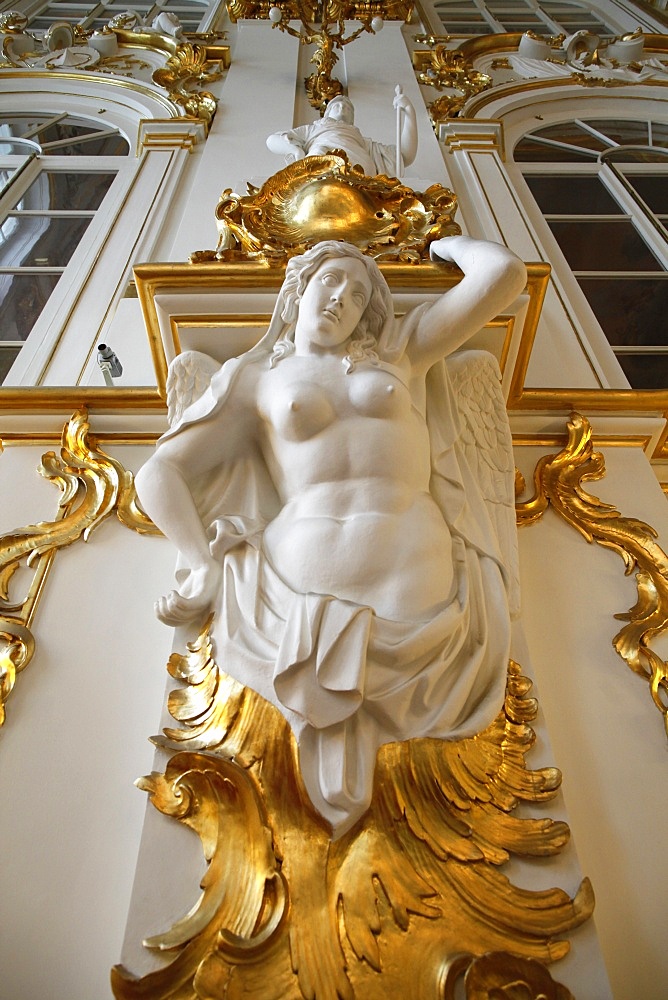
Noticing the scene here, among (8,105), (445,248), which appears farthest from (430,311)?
(8,105)

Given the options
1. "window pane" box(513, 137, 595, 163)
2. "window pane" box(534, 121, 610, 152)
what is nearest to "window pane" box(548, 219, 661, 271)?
"window pane" box(513, 137, 595, 163)

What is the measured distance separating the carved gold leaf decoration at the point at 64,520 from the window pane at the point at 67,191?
2.56 meters

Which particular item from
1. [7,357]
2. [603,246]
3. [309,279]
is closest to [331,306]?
[309,279]

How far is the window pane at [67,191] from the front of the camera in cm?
503

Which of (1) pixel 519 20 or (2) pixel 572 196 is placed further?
(1) pixel 519 20

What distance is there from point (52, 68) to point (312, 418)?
5.91 m

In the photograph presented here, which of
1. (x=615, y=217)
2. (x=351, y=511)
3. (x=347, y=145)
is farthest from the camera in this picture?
(x=615, y=217)

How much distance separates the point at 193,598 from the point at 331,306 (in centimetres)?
88

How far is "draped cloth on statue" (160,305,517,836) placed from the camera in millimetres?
1702

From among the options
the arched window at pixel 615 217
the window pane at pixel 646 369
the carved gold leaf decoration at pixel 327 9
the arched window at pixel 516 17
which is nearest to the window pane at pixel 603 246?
the arched window at pixel 615 217

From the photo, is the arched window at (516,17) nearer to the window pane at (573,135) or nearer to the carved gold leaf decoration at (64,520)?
the window pane at (573,135)

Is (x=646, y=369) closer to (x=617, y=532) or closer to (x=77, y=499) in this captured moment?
(x=617, y=532)

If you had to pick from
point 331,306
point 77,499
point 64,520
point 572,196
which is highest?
point 572,196

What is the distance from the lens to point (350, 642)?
1.73 metres
